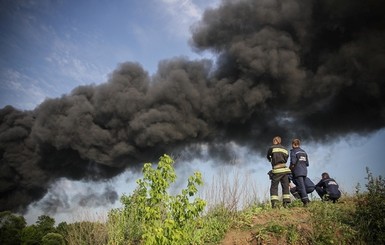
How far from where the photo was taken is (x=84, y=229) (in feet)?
28.7

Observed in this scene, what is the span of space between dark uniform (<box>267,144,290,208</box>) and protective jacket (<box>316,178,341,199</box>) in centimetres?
145

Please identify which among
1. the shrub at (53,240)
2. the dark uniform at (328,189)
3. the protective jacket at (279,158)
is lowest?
the shrub at (53,240)

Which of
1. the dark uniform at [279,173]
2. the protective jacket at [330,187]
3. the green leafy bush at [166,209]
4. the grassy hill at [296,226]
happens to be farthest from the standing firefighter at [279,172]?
the green leafy bush at [166,209]

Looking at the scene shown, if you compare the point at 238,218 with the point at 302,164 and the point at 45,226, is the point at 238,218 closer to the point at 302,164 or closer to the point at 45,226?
the point at 302,164

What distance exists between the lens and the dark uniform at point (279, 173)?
27.8 feet

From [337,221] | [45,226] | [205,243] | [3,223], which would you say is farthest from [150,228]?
[3,223]

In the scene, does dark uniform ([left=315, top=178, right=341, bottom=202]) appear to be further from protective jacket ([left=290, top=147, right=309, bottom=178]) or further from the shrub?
the shrub

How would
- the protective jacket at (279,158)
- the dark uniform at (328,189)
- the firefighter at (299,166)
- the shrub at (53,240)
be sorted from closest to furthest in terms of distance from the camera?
1. the protective jacket at (279,158)
2. the firefighter at (299,166)
3. the dark uniform at (328,189)
4. the shrub at (53,240)

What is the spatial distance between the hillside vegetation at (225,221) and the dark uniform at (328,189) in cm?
24

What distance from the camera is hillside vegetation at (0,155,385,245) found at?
16.5ft

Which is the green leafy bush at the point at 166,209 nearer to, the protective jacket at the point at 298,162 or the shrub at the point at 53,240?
the protective jacket at the point at 298,162

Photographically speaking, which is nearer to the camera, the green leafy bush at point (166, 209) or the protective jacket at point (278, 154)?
the green leafy bush at point (166, 209)

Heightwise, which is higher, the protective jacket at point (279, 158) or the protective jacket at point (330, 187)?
the protective jacket at point (279, 158)

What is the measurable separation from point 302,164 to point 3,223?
1691 centimetres
